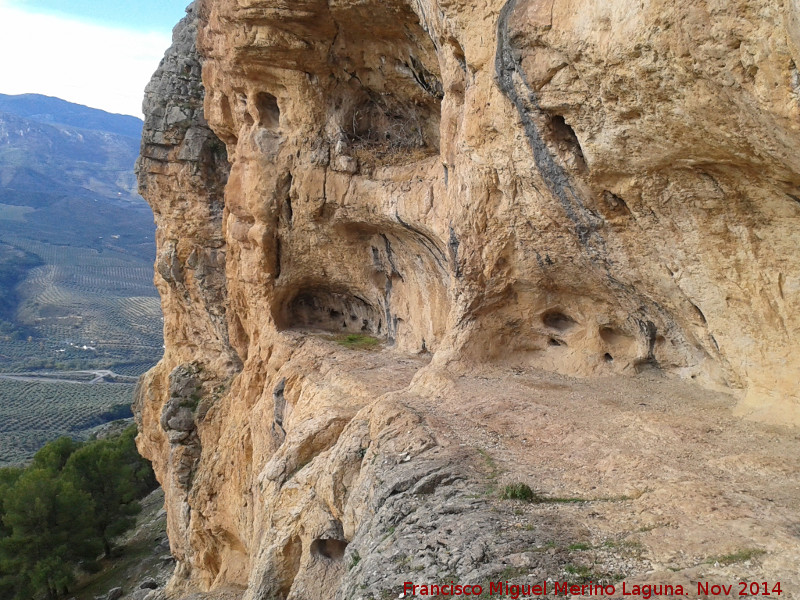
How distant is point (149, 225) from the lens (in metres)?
154

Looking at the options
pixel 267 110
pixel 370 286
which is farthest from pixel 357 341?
pixel 267 110

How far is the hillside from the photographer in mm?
49406

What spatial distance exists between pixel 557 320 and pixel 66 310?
279 feet

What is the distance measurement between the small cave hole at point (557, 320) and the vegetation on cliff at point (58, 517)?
Result: 19.2 meters

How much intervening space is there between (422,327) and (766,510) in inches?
357

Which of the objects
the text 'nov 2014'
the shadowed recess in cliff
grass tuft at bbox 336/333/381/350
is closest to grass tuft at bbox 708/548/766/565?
the text 'nov 2014'

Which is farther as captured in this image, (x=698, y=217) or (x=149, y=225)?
(x=149, y=225)

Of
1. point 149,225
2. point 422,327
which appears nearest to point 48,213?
point 149,225

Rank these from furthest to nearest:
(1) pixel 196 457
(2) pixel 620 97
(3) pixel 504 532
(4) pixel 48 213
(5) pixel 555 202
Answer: (4) pixel 48 213
(1) pixel 196 457
(5) pixel 555 202
(2) pixel 620 97
(3) pixel 504 532

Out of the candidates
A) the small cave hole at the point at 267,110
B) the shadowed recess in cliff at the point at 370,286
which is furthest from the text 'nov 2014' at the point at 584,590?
the small cave hole at the point at 267,110

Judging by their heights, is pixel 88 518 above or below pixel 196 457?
below

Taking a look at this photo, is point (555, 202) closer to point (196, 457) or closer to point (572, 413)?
point (572, 413)

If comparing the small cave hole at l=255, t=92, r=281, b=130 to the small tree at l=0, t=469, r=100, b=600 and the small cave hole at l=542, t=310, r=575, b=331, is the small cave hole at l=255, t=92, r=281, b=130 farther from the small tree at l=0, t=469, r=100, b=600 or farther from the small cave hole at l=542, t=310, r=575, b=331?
the small tree at l=0, t=469, r=100, b=600

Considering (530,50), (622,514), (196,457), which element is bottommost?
(196,457)
